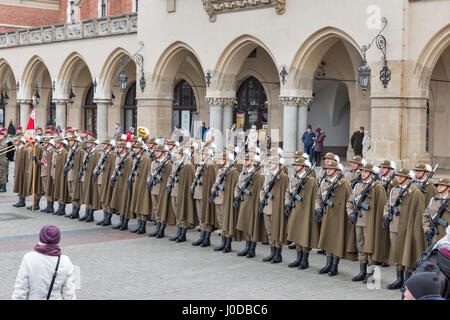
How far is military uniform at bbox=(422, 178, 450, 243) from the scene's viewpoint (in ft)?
25.8

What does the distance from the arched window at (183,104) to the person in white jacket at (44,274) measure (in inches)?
975

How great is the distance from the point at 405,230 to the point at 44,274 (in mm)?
4951

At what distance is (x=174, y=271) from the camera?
913cm

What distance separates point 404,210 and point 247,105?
62.5 feet

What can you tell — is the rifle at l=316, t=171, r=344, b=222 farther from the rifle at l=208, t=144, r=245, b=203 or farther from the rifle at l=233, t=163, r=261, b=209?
the rifle at l=208, t=144, r=245, b=203

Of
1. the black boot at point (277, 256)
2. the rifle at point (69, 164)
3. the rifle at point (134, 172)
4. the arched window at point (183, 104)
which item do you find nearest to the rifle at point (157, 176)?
the rifle at point (134, 172)

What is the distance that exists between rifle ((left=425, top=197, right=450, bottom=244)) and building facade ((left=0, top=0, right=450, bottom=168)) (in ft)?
19.0

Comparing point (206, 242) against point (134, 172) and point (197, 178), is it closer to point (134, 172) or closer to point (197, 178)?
point (197, 178)

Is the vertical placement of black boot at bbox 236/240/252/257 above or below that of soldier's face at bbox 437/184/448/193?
below

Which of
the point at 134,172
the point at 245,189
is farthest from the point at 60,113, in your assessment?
the point at 245,189

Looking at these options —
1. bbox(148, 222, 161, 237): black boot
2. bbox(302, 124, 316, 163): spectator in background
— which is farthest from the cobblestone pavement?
bbox(302, 124, 316, 163): spectator in background

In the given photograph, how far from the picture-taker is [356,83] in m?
23.2

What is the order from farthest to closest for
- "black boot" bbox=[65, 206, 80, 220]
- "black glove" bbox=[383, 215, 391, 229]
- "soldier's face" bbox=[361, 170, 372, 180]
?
"black boot" bbox=[65, 206, 80, 220] < "soldier's face" bbox=[361, 170, 372, 180] < "black glove" bbox=[383, 215, 391, 229]
